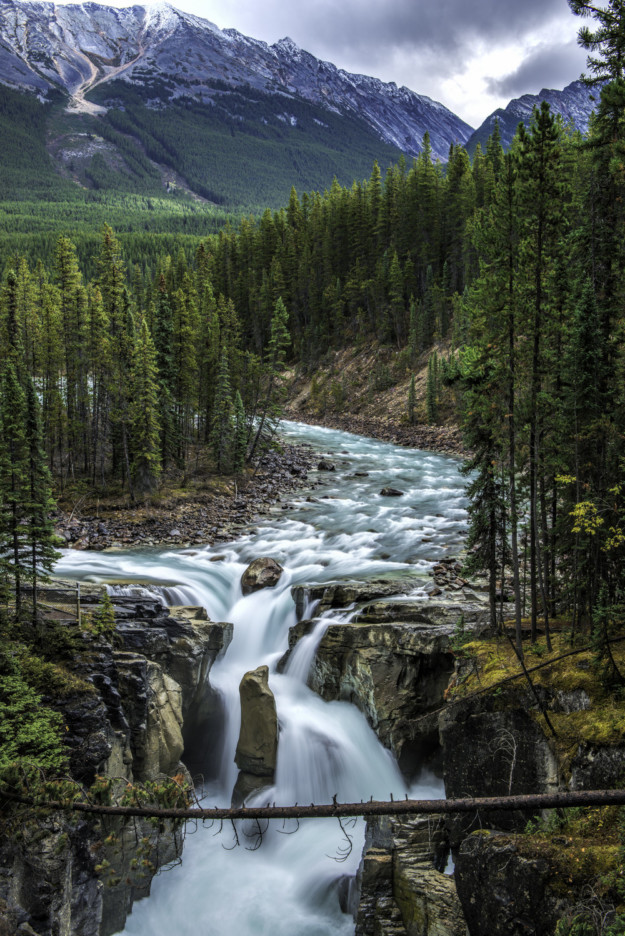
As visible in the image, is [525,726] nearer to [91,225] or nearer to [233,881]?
[233,881]

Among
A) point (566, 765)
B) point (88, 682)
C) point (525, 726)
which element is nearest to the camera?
point (566, 765)

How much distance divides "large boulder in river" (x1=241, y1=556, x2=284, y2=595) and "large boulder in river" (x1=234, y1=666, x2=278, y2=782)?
6.02 metres

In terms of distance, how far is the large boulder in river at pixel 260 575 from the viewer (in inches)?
878

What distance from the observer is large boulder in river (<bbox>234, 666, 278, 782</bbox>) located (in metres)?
15.7

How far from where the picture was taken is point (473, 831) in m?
10.1

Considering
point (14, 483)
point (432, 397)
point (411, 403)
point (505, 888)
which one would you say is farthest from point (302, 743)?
point (411, 403)

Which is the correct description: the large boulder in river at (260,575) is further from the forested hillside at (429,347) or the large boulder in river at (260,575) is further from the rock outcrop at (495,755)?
the rock outcrop at (495,755)

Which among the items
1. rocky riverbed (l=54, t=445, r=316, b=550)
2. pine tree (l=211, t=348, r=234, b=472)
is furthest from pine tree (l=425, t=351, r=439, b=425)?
pine tree (l=211, t=348, r=234, b=472)

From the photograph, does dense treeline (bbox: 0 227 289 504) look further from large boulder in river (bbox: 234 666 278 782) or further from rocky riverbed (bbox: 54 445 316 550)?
large boulder in river (bbox: 234 666 278 782)

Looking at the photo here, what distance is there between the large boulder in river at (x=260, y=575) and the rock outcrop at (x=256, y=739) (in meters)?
6.02

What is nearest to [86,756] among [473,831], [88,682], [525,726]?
[88,682]

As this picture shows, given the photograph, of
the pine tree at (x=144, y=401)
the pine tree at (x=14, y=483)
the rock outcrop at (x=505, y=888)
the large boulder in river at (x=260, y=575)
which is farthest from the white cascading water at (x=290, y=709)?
the pine tree at (x=144, y=401)

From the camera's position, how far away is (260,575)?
2250 centimetres

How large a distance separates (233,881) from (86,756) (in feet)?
16.7
